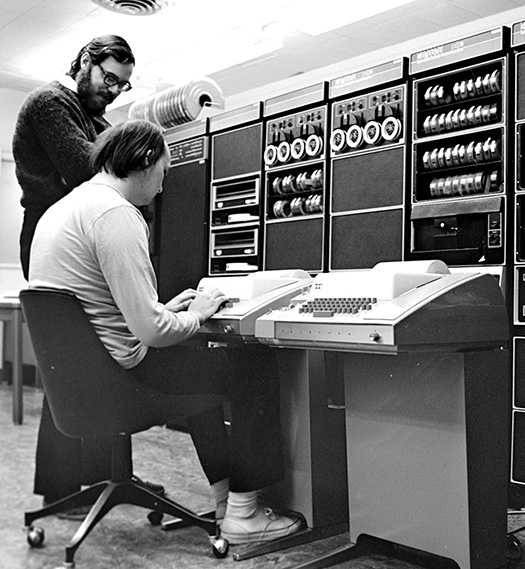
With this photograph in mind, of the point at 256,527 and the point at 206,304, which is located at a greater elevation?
the point at 206,304

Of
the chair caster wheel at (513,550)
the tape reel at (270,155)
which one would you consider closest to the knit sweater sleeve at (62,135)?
the chair caster wheel at (513,550)

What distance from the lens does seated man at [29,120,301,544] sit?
67.6 inches

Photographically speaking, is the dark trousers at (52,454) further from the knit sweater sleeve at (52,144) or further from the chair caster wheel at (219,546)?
the chair caster wheel at (219,546)

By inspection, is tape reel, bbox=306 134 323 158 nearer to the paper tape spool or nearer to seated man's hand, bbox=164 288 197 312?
the paper tape spool

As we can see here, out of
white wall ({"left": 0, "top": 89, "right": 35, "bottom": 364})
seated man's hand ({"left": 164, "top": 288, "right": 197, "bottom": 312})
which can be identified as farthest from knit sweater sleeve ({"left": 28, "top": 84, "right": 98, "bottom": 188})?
white wall ({"left": 0, "top": 89, "right": 35, "bottom": 364})

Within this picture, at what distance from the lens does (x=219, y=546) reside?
1.96m

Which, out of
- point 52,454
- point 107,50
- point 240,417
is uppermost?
point 107,50

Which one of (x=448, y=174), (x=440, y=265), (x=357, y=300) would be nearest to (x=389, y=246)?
(x=448, y=174)

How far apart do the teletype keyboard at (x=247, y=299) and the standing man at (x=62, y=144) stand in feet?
1.83

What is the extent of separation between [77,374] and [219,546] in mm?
649

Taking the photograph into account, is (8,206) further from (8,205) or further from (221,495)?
(221,495)

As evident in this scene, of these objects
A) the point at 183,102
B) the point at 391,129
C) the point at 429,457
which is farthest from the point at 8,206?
the point at 429,457

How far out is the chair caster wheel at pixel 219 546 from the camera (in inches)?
76.9

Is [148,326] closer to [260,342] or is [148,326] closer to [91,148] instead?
[260,342]
